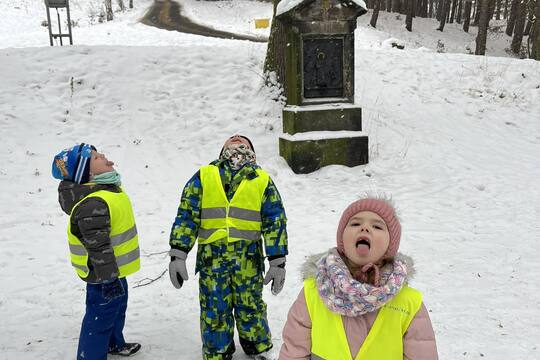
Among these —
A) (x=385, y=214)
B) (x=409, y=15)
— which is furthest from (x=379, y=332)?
(x=409, y=15)

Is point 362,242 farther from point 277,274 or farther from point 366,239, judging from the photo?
point 277,274

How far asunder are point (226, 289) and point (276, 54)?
21.6 ft

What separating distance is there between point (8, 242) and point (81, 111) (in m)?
3.52

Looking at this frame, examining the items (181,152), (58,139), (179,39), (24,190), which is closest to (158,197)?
(181,152)

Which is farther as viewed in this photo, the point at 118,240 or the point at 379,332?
the point at 118,240

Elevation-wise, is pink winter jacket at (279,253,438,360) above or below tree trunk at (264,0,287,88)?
below

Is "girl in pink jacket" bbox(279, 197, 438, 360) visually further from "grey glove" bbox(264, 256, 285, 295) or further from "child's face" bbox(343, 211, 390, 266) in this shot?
"grey glove" bbox(264, 256, 285, 295)

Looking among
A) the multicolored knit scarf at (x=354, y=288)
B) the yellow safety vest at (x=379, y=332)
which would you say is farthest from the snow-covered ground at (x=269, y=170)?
the multicolored knit scarf at (x=354, y=288)

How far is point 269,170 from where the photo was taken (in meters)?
7.00

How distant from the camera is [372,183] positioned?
6773 millimetres

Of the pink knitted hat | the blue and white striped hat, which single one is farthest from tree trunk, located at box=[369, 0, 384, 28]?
the pink knitted hat

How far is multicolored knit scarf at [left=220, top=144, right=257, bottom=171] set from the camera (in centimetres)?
287

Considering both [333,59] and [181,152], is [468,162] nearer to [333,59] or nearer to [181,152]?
[333,59]

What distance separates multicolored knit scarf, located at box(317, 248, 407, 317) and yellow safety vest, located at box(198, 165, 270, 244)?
1.08 metres
